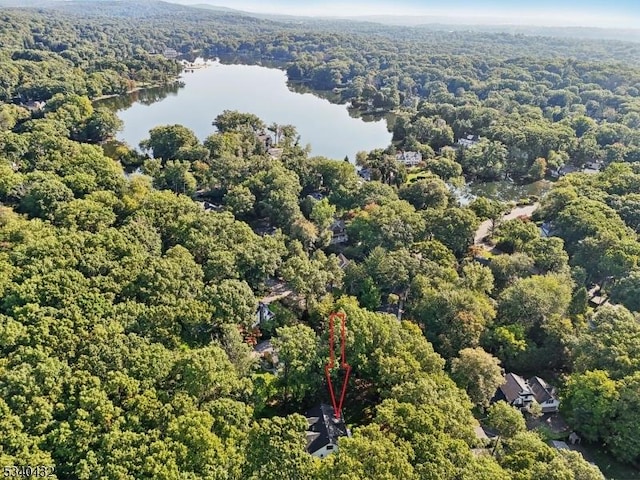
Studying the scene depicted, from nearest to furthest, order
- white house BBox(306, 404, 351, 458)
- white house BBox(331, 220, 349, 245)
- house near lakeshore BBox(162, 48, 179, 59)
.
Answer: white house BBox(306, 404, 351, 458), white house BBox(331, 220, 349, 245), house near lakeshore BBox(162, 48, 179, 59)

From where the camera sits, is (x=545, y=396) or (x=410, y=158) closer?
(x=545, y=396)

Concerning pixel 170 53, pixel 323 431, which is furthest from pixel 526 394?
pixel 170 53

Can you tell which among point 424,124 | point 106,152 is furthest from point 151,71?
point 424,124

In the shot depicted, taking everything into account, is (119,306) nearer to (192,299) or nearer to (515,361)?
(192,299)

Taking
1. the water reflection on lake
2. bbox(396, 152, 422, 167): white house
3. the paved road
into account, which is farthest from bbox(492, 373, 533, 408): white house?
bbox(396, 152, 422, 167): white house

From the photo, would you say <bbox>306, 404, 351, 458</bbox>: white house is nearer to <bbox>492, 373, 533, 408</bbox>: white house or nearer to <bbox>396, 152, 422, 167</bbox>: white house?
<bbox>492, 373, 533, 408</bbox>: white house

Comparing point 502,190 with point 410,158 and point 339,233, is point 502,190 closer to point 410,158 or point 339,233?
point 410,158
